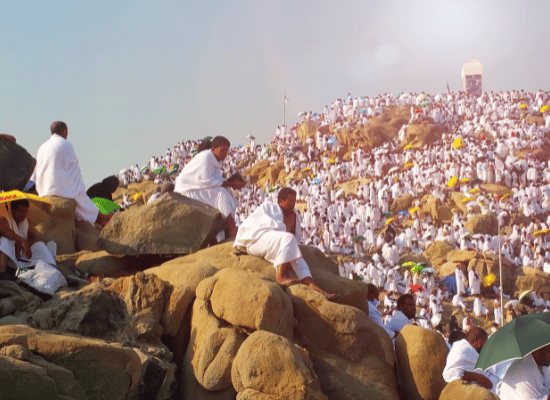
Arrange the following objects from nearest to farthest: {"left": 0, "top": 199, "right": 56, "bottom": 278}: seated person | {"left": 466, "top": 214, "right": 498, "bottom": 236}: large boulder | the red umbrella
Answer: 1. {"left": 0, "top": 199, "right": 56, "bottom": 278}: seated person
2. the red umbrella
3. {"left": 466, "top": 214, "right": 498, "bottom": 236}: large boulder

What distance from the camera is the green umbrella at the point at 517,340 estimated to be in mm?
3928

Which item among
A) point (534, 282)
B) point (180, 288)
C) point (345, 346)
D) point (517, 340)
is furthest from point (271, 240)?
point (534, 282)

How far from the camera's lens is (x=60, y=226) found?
292 inches

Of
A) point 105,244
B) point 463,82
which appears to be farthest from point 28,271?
point 463,82

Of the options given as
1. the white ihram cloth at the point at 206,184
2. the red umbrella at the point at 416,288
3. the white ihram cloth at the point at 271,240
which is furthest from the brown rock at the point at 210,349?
the red umbrella at the point at 416,288

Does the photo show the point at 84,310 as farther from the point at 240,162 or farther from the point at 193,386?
the point at 240,162

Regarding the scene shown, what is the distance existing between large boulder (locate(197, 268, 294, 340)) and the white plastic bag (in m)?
1.58

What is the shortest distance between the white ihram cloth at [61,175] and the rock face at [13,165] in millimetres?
267

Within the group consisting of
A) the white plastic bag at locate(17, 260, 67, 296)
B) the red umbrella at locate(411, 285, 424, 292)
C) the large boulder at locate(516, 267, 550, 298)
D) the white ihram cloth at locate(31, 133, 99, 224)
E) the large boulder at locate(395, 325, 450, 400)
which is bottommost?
the large boulder at locate(516, 267, 550, 298)

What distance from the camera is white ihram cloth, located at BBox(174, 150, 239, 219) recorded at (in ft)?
24.1

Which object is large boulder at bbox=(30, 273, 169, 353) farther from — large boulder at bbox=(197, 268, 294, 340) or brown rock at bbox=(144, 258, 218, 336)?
large boulder at bbox=(197, 268, 294, 340)

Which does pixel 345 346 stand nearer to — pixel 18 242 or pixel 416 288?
pixel 18 242

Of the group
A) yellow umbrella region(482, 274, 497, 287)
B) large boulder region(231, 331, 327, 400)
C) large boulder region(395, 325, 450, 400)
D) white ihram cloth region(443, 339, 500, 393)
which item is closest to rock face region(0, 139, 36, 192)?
large boulder region(231, 331, 327, 400)

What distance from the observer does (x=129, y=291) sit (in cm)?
504
